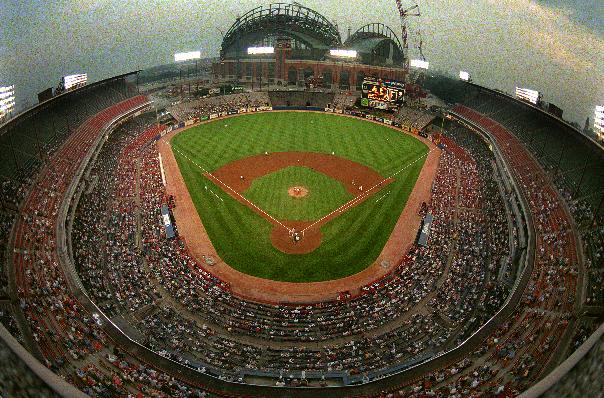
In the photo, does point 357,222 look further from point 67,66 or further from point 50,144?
point 67,66

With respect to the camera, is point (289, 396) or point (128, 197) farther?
point (128, 197)

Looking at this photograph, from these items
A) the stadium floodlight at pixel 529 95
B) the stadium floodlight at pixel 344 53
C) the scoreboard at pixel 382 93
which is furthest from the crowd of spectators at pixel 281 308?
the stadium floodlight at pixel 344 53

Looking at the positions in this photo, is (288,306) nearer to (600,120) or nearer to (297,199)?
(297,199)

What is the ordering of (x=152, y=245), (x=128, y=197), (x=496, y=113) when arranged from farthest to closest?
(x=496, y=113) < (x=128, y=197) < (x=152, y=245)

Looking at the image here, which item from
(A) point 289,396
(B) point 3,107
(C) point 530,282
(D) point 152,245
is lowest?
(A) point 289,396

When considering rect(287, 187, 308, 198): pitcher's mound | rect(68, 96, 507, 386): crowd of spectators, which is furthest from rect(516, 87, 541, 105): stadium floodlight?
rect(287, 187, 308, 198): pitcher's mound

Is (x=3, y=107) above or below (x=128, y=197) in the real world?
above

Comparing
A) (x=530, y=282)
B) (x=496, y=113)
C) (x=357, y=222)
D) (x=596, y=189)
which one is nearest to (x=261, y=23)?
(x=496, y=113)
